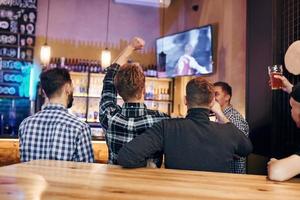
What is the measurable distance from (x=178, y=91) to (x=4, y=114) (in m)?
3.21

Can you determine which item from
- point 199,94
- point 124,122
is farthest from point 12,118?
point 199,94

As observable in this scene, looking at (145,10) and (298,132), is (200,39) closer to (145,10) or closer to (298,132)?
(145,10)

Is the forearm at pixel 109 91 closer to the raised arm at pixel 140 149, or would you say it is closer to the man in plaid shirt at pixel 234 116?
the raised arm at pixel 140 149

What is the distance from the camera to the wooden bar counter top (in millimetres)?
1043

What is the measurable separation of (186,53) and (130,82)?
3762 millimetres

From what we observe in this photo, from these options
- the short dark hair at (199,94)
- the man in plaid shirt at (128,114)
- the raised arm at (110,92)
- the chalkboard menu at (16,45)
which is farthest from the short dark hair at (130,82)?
the chalkboard menu at (16,45)

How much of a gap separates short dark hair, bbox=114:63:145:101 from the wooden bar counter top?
53 cm

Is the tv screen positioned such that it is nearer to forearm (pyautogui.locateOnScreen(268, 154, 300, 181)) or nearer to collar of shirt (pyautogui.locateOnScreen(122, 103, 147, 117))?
collar of shirt (pyautogui.locateOnScreen(122, 103, 147, 117))

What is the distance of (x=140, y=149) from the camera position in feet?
5.14

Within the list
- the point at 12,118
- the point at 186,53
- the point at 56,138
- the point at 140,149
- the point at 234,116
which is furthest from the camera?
the point at 12,118

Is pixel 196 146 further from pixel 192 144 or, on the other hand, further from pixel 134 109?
pixel 134 109

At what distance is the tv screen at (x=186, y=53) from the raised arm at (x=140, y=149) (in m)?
3.49

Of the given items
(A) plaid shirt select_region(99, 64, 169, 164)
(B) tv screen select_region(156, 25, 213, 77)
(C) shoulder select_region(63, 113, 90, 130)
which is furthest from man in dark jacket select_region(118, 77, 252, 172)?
(B) tv screen select_region(156, 25, 213, 77)

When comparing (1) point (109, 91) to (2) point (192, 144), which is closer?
(2) point (192, 144)
